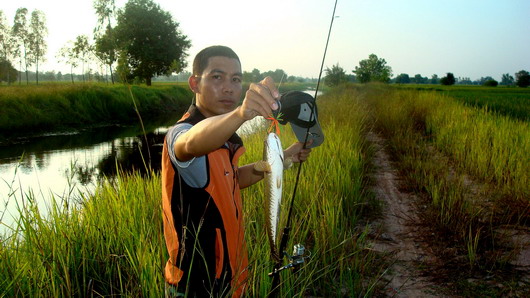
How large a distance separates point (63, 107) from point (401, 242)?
1871 centimetres

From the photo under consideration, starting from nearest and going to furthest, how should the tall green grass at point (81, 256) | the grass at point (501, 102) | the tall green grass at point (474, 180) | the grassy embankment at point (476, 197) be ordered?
the tall green grass at point (81, 256)
the grassy embankment at point (476, 197)
the tall green grass at point (474, 180)
the grass at point (501, 102)

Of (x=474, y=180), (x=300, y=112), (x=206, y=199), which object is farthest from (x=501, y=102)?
(x=206, y=199)

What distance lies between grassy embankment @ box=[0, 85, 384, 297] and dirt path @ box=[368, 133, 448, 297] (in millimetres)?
205

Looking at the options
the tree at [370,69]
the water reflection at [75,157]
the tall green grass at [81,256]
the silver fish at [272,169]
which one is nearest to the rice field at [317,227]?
the tall green grass at [81,256]

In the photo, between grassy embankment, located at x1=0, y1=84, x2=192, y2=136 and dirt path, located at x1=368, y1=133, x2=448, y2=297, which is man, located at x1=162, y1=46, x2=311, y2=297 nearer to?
dirt path, located at x1=368, y1=133, x2=448, y2=297

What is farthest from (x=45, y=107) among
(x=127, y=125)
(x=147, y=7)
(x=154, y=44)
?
(x=147, y=7)

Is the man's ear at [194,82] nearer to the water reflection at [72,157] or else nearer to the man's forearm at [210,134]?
the man's forearm at [210,134]

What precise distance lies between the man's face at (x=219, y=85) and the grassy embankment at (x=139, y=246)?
0.54 m

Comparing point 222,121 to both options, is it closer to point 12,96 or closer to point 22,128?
point 22,128

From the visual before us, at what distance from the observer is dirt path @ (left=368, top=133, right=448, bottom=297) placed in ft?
9.61

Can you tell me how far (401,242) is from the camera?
3775 millimetres

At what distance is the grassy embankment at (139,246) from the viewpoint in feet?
6.36

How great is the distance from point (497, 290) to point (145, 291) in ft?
8.31

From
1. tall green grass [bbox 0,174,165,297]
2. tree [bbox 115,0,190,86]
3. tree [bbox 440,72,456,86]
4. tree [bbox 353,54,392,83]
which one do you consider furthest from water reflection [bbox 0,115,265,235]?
tree [bbox 440,72,456,86]
